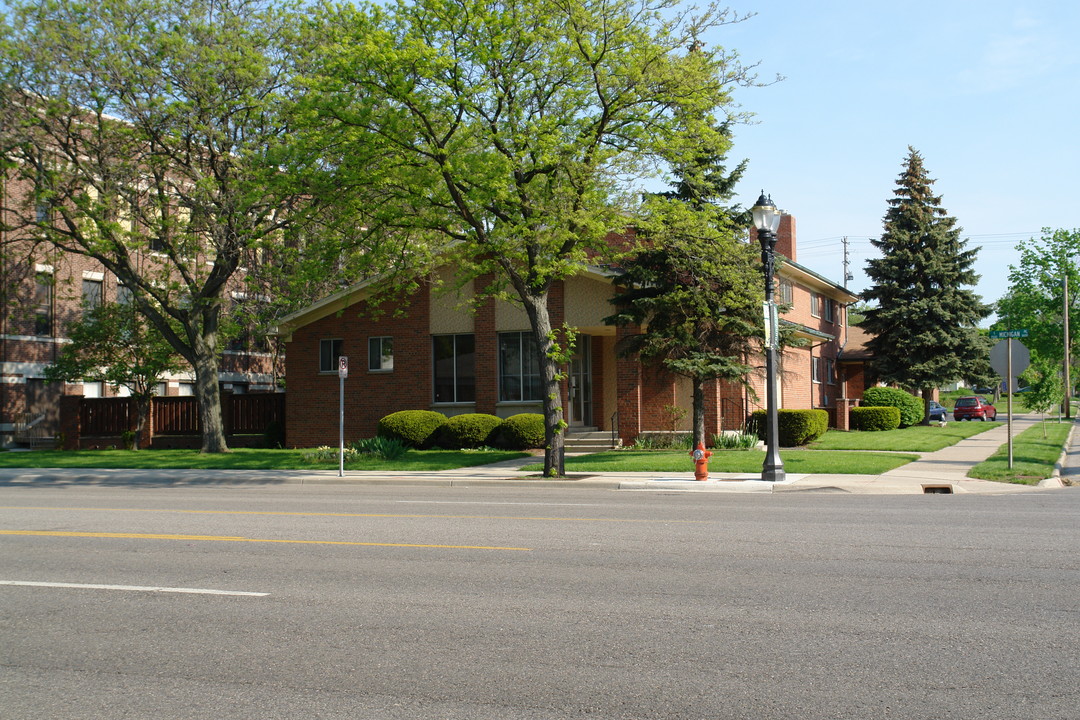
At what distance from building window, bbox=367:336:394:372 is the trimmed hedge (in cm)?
1143

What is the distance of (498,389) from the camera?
2936 centimetres

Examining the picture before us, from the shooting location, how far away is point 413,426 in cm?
2795

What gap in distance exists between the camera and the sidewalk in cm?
1731

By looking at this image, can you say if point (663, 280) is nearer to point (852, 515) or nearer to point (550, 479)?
point (550, 479)

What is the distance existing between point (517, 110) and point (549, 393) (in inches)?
232

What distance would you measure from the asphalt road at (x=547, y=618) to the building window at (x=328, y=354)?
63.6 ft

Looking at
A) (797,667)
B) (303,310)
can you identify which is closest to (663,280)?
(303,310)

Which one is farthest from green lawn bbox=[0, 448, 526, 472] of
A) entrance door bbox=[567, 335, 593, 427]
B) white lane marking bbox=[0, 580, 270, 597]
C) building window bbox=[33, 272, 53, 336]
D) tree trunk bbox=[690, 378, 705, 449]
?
white lane marking bbox=[0, 580, 270, 597]

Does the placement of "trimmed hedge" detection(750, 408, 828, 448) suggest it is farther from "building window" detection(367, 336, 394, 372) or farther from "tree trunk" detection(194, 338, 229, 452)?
"tree trunk" detection(194, 338, 229, 452)

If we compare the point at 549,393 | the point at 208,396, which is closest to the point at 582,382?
the point at 549,393

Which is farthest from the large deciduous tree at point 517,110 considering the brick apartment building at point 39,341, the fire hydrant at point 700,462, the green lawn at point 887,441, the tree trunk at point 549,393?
the brick apartment building at point 39,341

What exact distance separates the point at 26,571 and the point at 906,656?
759 centimetres

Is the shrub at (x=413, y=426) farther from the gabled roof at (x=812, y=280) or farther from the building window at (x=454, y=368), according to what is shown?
the gabled roof at (x=812, y=280)

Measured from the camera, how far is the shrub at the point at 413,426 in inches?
1102
